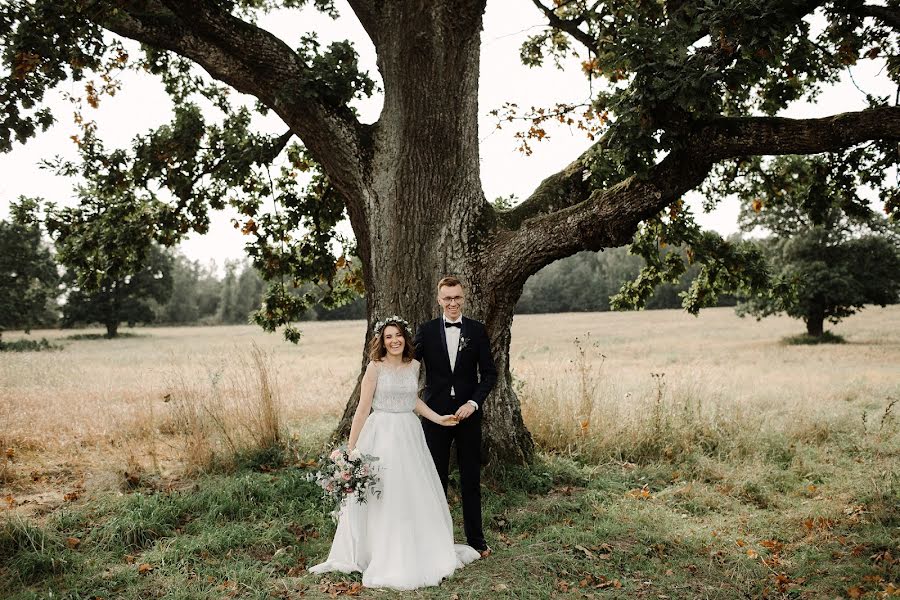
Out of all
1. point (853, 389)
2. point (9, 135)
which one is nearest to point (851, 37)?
point (853, 389)

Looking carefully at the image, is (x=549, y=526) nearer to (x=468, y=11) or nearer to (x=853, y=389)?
(x=468, y=11)

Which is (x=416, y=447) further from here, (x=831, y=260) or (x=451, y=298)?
(x=831, y=260)

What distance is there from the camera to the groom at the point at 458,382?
19.3ft

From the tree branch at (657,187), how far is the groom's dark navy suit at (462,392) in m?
1.76

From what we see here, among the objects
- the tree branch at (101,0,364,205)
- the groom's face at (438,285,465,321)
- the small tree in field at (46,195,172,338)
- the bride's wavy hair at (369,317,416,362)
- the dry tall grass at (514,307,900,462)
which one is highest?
the tree branch at (101,0,364,205)

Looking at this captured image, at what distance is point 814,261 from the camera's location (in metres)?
31.4

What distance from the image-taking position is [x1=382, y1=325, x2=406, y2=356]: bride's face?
568 centimetres

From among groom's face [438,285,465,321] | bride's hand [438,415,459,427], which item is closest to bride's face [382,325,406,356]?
groom's face [438,285,465,321]

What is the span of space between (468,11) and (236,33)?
2.81m

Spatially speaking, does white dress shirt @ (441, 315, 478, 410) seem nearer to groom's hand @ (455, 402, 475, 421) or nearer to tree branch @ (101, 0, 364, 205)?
groom's hand @ (455, 402, 475, 421)

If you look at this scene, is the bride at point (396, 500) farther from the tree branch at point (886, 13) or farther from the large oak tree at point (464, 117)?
the tree branch at point (886, 13)

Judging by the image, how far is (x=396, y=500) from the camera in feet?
17.8

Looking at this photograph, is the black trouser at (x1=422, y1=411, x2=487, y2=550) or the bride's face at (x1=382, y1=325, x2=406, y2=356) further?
the black trouser at (x1=422, y1=411, x2=487, y2=550)

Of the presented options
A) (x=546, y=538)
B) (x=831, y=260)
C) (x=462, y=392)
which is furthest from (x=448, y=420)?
(x=831, y=260)
